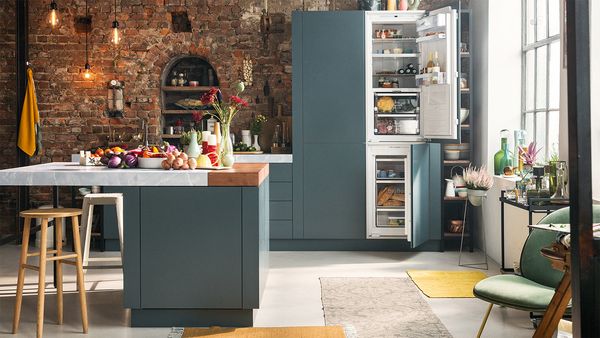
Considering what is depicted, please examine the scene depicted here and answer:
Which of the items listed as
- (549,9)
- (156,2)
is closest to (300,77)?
(156,2)

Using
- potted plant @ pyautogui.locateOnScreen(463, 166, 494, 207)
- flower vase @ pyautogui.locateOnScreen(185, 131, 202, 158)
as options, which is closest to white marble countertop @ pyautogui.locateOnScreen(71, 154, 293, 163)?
potted plant @ pyautogui.locateOnScreen(463, 166, 494, 207)

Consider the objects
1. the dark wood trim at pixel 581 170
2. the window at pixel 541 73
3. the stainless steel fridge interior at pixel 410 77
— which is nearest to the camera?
the dark wood trim at pixel 581 170

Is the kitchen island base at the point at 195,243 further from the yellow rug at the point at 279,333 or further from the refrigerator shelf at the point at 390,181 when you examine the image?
the refrigerator shelf at the point at 390,181

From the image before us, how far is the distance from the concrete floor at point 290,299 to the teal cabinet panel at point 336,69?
4.64ft

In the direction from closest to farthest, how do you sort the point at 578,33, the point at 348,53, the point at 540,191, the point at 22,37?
the point at 578,33 < the point at 540,191 < the point at 348,53 < the point at 22,37

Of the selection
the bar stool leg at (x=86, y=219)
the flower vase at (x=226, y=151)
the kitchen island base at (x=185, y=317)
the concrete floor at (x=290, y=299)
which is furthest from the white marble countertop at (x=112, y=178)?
the bar stool leg at (x=86, y=219)

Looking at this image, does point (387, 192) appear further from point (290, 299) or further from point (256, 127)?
point (290, 299)

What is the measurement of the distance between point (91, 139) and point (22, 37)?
4.57 ft

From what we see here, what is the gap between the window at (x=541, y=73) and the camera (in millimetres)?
6425

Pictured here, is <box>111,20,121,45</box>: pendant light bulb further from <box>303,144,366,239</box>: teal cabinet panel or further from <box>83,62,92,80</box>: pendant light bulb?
<box>303,144,366,239</box>: teal cabinet panel

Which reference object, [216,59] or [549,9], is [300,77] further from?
[549,9]

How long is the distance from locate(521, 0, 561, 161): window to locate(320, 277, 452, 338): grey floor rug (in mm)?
1719

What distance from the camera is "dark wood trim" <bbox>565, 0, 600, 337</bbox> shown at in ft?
6.64

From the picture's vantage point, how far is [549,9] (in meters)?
6.56
